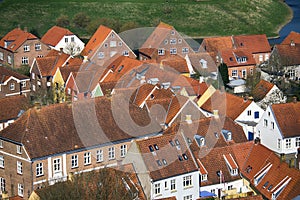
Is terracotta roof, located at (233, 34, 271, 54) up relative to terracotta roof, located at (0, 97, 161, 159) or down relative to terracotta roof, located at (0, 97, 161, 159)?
down

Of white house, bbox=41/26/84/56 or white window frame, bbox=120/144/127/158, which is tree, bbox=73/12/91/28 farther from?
white window frame, bbox=120/144/127/158

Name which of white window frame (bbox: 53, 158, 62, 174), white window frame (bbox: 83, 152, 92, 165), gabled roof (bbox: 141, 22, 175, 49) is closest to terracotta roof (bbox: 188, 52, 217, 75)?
gabled roof (bbox: 141, 22, 175, 49)

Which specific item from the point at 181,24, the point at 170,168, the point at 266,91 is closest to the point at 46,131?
the point at 170,168

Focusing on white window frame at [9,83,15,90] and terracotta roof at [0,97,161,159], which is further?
white window frame at [9,83,15,90]

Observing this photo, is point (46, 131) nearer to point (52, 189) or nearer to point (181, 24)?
point (52, 189)

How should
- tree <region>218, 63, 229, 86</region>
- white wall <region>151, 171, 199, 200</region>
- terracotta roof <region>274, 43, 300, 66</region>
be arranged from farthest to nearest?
terracotta roof <region>274, 43, 300, 66</region>
tree <region>218, 63, 229, 86</region>
white wall <region>151, 171, 199, 200</region>

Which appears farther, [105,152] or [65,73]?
[65,73]

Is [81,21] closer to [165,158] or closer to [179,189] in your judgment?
[165,158]
